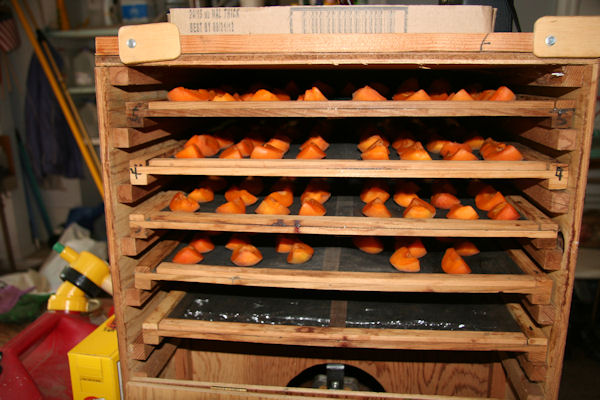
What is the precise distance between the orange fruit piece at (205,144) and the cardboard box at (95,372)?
2.65 feet

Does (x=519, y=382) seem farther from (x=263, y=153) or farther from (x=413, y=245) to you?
(x=263, y=153)

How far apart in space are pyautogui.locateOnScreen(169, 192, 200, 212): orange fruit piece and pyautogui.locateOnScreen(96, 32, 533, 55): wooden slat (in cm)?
56

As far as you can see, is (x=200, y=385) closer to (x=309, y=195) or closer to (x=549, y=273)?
(x=309, y=195)

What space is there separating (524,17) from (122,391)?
3084 millimetres

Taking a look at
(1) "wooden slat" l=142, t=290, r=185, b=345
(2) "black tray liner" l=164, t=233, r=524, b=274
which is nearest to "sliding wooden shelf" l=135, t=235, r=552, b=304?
(2) "black tray liner" l=164, t=233, r=524, b=274

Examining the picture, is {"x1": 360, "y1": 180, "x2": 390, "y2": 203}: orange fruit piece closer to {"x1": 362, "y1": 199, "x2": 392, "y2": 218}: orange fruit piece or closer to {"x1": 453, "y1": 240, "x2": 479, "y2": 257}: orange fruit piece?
{"x1": 362, "y1": 199, "x2": 392, "y2": 218}: orange fruit piece

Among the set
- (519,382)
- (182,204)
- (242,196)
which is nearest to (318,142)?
(242,196)

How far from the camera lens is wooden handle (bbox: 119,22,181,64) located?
1.34 m

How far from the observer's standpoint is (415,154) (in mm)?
1534

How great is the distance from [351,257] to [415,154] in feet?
1.43

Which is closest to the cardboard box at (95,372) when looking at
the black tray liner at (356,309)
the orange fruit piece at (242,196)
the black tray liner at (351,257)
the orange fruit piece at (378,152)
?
the black tray liner at (356,309)

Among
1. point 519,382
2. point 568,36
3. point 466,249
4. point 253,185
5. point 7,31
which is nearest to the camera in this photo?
point 568,36

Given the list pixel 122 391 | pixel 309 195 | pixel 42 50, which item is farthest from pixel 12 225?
pixel 309 195

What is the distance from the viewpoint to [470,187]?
6.03 ft
